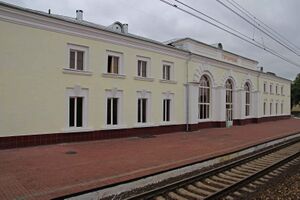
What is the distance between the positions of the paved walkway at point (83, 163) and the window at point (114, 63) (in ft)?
15.4

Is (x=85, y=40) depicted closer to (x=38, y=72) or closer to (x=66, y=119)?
(x=38, y=72)

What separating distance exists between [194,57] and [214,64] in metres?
3.60

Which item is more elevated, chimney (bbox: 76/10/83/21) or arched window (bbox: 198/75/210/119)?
chimney (bbox: 76/10/83/21)

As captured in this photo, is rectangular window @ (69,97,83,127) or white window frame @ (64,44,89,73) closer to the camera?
white window frame @ (64,44,89,73)

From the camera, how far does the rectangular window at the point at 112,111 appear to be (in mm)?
18172

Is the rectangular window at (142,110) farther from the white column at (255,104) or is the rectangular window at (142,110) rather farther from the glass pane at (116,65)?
the white column at (255,104)

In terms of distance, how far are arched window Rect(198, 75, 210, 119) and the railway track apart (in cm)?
1311

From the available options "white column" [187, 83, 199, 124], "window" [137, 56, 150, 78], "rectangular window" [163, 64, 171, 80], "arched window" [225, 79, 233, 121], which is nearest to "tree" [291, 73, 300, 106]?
"arched window" [225, 79, 233, 121]

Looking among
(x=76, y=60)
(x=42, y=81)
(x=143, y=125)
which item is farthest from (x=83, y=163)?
(x=143, y=125)

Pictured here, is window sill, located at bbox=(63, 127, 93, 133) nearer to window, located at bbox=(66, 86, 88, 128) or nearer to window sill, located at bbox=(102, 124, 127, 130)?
window, located at bbox=(66, 86, 88, 128)

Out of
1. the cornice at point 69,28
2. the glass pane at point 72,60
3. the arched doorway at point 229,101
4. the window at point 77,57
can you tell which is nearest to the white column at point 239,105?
the arched doorway at point 229,101

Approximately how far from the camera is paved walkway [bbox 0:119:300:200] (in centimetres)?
803

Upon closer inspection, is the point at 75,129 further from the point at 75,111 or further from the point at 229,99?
the point at 229,99

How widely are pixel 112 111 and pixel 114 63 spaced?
3.19 m
